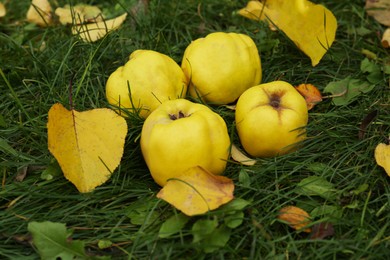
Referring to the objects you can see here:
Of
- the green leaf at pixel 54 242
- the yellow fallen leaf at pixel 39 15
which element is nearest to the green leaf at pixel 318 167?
the green leaf at pixel 54 242

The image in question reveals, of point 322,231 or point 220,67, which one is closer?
point 322,231

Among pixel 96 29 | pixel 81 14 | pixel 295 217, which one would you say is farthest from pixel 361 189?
pixel 81 14

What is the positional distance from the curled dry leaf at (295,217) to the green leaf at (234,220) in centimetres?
15

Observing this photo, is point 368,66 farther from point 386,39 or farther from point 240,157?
point 240,157

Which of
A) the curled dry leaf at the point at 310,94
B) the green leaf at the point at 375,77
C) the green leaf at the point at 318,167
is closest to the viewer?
the green leaf at the point at 318,167

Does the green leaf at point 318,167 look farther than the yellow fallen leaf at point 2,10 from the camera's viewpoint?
No

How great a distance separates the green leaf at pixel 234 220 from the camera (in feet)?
6.15

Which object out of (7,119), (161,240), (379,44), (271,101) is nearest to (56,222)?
(161,240)

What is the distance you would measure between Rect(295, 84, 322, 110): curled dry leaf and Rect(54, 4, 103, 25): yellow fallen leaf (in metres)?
1.23

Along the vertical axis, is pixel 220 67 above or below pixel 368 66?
above

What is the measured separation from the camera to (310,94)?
259cm

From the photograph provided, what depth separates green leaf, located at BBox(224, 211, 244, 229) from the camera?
1.88 m

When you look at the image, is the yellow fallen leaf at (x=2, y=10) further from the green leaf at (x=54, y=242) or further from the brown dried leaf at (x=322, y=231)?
the brown dried leaf at (x=322, y=231)

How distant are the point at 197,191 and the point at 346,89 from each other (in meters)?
1.08
